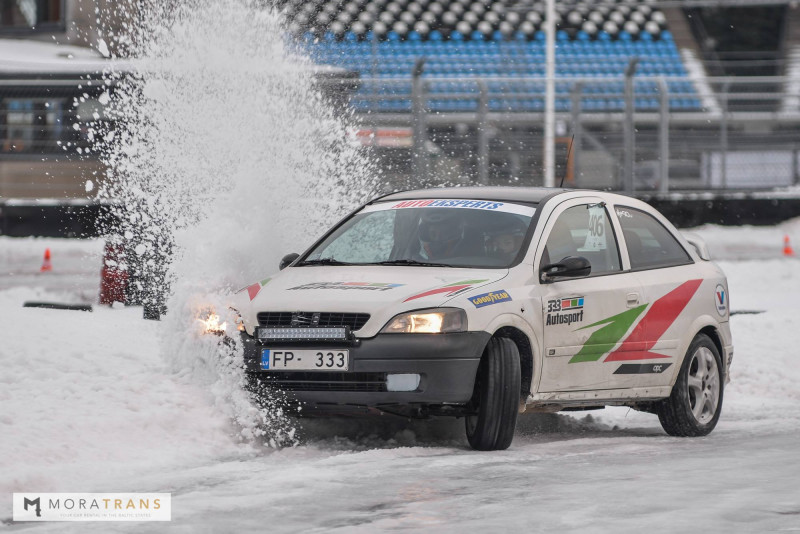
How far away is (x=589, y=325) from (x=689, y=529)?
287 cm

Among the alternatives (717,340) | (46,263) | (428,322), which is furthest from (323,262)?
(46,263)

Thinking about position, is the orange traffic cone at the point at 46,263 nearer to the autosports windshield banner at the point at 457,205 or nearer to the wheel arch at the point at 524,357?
the autosports windshield banner at the point at 457,205

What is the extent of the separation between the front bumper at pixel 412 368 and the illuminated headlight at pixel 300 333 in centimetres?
8

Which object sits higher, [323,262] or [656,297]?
[323,262]

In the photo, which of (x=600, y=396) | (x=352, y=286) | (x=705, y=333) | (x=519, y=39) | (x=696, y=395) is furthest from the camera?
(x=519, y=39)

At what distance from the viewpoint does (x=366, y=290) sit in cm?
764

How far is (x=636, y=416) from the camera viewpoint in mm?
10188

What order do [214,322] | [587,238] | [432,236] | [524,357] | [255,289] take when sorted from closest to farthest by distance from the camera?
[524,357] → [214,322] → [255,289] → [432,236] → [587,238]

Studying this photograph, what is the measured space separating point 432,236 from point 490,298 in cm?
104

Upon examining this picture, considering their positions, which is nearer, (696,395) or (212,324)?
(212,324)

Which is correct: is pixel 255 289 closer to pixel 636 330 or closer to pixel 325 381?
pixel 325 381

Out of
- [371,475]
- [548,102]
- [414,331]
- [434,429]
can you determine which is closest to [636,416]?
[434,429]

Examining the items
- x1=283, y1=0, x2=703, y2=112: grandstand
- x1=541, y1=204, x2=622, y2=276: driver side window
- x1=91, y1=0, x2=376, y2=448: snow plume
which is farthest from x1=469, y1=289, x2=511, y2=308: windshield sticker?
x1=283, y1=0, x2=703, y2=112: grandstand

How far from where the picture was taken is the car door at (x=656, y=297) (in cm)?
868
